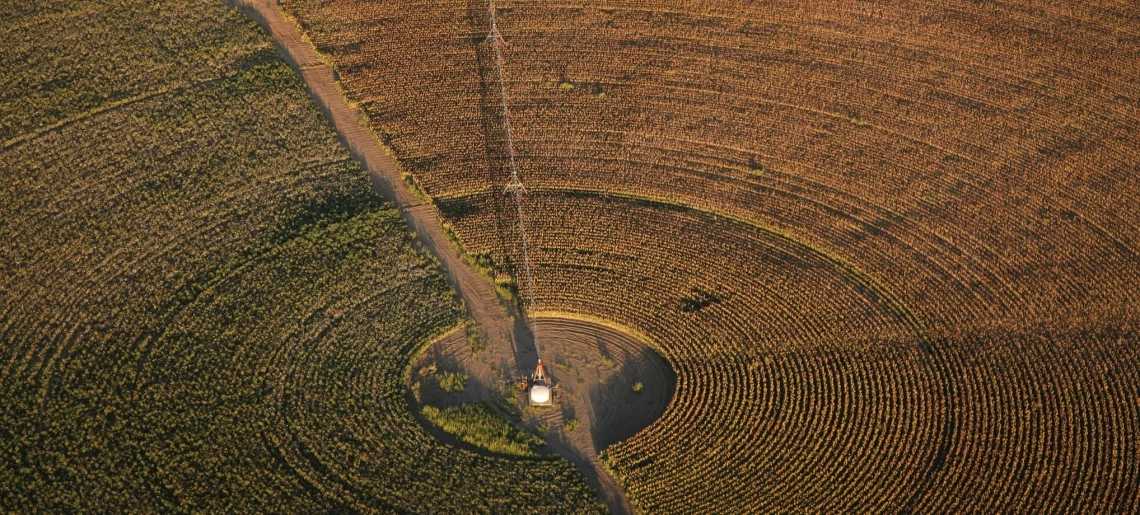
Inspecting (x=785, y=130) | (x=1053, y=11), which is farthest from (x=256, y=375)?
(x=1053, y=11)

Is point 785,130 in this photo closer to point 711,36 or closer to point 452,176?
point 711,36

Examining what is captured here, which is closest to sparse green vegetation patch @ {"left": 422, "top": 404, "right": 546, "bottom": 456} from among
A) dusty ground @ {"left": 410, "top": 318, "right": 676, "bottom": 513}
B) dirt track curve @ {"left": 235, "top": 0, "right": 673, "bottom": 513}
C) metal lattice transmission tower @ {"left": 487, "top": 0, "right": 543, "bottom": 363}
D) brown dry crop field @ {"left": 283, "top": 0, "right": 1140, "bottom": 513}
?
dusty ground @ {"left": 410, "top": 318, "right": 676, "bottom": 513}

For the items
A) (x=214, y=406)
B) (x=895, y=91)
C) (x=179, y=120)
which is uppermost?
(x=895, y=91)

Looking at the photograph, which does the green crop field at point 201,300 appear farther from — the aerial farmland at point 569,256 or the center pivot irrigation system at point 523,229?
the center pivot irrigation system at point 523,229

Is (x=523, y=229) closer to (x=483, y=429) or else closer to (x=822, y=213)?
(x=483, y=429)

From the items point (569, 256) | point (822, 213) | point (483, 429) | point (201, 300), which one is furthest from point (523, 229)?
point (201, 300)

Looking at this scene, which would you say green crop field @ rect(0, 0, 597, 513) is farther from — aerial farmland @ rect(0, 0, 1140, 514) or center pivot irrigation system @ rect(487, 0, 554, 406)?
center pivot irrigation system @ rect(487, 0, 554, 406)
